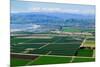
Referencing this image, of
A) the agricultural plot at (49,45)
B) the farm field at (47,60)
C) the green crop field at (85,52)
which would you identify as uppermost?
the agricultural plot at (49,45)

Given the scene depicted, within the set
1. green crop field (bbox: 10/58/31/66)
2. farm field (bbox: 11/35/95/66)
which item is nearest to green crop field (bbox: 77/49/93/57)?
farm field (bbox: 11/35/95/66)

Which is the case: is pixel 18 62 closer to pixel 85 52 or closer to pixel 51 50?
pixel 51 50

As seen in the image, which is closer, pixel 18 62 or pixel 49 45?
pixel 18 62

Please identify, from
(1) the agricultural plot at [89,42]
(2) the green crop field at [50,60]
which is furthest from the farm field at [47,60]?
(1) the agricultural plot at [89,42]

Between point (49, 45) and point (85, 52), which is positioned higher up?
point (49, 45)

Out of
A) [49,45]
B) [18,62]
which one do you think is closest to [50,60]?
[49,45]

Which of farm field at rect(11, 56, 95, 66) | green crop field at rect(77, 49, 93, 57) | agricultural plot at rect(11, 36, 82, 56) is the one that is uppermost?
agricultural plot at rect(11, 36, 82, 56)

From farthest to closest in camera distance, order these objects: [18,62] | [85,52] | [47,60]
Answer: [85,52], [47,60], [18,62]

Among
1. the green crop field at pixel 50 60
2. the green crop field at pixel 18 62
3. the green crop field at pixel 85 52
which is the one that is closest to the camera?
the green crop field at pixel 18 62

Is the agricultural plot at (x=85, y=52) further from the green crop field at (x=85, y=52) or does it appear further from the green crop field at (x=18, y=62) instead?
the green crop field at (x=18, y=62)

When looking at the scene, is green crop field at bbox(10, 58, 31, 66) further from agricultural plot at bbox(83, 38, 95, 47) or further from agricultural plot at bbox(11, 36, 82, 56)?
agricultural plot at bbox(83, 38, 95, 47)

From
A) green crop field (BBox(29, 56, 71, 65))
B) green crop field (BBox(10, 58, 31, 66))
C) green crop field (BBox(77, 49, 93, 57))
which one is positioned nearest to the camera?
green crop field (BBox(10, 58, 31, 66))
